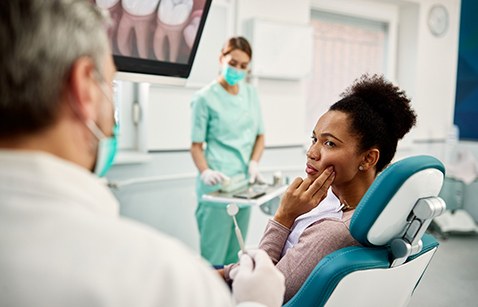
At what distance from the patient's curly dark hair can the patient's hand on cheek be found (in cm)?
15

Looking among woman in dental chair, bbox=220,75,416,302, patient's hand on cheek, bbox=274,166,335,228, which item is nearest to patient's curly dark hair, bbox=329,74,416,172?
woman in dental chair, bbox=220,75,416,302

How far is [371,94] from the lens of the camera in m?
1.43

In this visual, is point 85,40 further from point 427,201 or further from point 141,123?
point 141,123

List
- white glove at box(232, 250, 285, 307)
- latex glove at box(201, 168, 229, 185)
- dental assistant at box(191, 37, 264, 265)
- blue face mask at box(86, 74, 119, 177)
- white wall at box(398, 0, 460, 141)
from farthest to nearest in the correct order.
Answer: white wall at box(398, 0, 460, 141) → dental assistant at box(191, 37, 264, 265) → latex glove at box(201, 168, 229, 185) → white glove at box(232, 250, 285, 307) → blue face mask at box(86, 74, 119, 177)

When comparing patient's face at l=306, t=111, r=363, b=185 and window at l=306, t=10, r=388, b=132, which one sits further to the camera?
window at l=306, t=10, r=388, b=132

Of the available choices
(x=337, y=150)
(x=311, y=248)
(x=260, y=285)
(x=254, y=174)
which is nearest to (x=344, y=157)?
(x=337, y=150)

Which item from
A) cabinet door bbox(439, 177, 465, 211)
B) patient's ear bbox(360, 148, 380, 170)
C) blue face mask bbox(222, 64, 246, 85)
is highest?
blue face mask bbox(222, 64, 246, 85)

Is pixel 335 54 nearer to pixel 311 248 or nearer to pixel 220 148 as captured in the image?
pixel 220 148

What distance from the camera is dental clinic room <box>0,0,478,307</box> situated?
0.54m

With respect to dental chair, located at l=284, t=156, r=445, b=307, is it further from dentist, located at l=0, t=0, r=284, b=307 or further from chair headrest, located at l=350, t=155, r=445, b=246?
dentist, located at l=0, t=0, r=284, b=307

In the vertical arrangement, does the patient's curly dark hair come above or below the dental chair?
above

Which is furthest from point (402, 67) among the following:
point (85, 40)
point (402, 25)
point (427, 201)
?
point (85, 40)

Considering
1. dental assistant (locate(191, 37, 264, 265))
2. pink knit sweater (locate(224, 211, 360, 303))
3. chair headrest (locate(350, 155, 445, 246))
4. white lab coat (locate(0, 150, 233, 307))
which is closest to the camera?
white lab coat (locate(0, 150, 233, 307))

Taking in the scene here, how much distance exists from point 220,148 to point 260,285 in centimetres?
171
